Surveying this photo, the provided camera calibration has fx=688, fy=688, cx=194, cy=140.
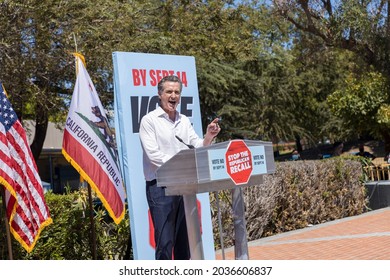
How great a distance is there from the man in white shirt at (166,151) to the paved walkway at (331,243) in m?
2.78

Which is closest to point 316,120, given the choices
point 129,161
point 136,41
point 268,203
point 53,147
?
point 53,147

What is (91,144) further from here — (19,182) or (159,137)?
(159,137)

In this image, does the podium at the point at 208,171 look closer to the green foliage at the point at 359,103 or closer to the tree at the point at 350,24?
the tree at the point at 350,24

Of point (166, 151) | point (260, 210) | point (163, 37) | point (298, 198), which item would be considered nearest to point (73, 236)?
point (166, 151)

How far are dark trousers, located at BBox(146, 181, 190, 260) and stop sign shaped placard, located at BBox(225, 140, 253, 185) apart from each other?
1296 millimetres

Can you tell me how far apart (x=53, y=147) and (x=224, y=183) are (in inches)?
1291

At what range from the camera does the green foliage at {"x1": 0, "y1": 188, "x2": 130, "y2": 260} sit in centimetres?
847

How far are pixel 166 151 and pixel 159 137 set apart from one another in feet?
0.47

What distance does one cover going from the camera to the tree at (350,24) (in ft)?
62.3

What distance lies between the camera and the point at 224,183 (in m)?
5.12

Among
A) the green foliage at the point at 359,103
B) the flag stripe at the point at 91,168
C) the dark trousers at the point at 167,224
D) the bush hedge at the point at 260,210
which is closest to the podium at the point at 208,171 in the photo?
the dark trousers at the point at 167,224

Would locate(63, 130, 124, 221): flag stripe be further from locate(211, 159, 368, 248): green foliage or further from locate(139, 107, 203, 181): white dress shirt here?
locate(211, 159, 368, 248): green foliage

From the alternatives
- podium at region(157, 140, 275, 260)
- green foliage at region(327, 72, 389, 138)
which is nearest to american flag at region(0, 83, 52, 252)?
podium at region(157, 140, 275, 260)

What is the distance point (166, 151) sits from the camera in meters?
6.23
